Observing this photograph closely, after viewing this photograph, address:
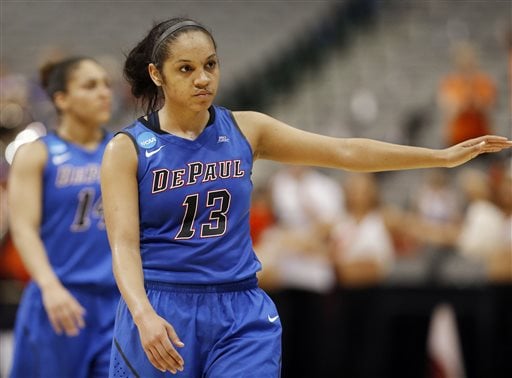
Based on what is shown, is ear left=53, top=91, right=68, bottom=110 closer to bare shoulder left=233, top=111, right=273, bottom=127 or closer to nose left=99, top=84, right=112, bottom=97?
nose left=99, top=84, right=112, bottom=97

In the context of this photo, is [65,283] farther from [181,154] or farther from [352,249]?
[352,249]

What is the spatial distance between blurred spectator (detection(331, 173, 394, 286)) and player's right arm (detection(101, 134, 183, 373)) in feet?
Result: 15.9

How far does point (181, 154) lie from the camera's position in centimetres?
430

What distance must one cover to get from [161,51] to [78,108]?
2.15 m

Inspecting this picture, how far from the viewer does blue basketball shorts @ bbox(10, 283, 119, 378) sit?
6004mm

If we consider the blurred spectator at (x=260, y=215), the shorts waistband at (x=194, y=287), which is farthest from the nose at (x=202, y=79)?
the blurred spectator at (x=260, y=215)

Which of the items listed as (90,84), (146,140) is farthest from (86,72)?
(146,140)

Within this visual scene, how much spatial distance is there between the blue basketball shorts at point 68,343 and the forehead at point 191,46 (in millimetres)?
2291

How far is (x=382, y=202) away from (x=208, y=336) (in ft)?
24.7

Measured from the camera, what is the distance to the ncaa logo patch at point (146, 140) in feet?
14.0

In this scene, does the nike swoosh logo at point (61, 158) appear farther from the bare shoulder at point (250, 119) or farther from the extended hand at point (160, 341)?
the extended hand at point (160, 341)

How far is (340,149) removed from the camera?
4.53 m

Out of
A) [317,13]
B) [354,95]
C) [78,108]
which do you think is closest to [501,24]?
[354,95]

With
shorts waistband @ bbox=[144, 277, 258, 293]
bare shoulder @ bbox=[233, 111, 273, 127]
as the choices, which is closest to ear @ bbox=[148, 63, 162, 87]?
bare shoulder @ bbox=[233, 111, 273, 127]
